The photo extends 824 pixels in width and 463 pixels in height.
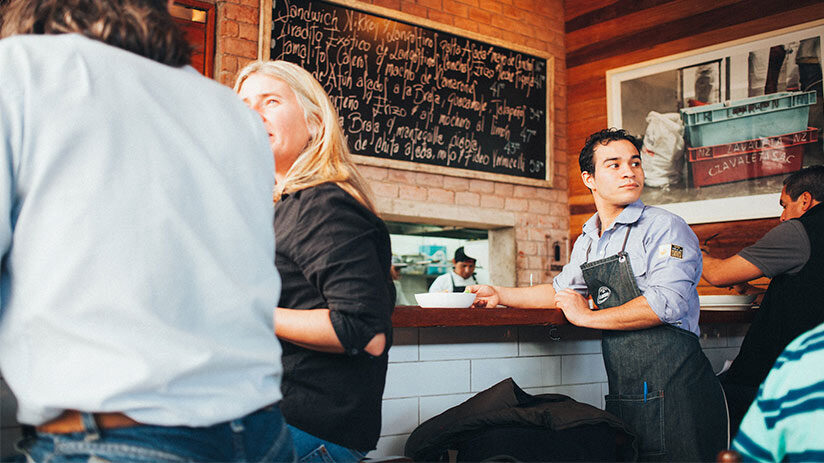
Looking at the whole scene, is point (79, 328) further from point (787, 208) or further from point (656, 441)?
point (787, 208)

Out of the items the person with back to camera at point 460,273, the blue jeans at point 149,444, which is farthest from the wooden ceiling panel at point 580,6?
the blue jeans at point 149,444

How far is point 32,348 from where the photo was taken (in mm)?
734

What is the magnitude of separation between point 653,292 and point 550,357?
50 centimetres

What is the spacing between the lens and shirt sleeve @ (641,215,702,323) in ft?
6.88

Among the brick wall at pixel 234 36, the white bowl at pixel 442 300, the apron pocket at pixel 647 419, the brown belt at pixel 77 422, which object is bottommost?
the apron pocket at pixel 647 419

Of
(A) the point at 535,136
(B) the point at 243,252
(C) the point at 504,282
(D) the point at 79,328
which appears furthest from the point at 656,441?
(A) the point at 535,136

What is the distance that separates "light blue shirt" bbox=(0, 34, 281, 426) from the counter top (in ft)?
3.50

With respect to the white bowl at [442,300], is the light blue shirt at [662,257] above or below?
above

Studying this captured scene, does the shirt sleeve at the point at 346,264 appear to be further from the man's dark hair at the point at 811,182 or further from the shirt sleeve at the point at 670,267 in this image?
the man's dark hair at the point at 811,182

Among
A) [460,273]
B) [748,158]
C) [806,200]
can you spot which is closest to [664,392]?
[806,200]

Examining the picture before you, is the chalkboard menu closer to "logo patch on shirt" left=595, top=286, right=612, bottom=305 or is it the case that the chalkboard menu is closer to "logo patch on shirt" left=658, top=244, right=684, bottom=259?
"logo patch on shirt" left=595, top=286, right=612, bottom=305

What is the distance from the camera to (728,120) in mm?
4324

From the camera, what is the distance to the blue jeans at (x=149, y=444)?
0.75 meters

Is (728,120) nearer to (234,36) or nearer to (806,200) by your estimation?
(806,200)
